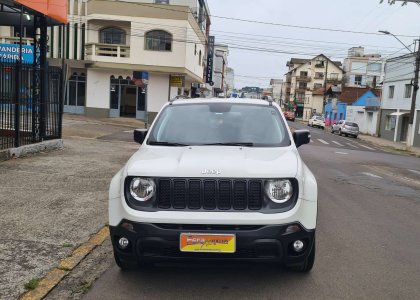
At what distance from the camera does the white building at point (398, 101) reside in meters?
39.0

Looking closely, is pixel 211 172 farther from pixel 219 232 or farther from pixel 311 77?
pixel 311 77

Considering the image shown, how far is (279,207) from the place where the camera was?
4148 millimetres

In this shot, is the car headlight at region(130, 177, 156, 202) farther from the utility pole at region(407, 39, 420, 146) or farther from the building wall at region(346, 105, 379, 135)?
the building wall at region(346, 105, 379, 135)

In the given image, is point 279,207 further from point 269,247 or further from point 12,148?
point 12,148

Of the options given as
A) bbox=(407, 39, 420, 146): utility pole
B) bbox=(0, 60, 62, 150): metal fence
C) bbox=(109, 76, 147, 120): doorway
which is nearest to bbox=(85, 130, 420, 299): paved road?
bbox=(0, 60, 62, 150): metal fence

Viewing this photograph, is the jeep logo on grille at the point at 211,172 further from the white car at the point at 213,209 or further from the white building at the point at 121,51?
the white building at the point at 121,51

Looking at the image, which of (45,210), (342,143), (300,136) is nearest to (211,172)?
(300,136)

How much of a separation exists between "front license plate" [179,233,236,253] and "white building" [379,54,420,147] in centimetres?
3507

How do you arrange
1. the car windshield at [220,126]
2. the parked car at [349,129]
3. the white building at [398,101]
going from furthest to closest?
the parked car at [349,129], the white building at [398,101], the car windshield at [220,126]

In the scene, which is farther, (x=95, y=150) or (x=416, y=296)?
(x=95, y=150)

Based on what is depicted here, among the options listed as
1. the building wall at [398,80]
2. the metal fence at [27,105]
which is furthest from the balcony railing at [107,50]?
the building wall at [398,80]

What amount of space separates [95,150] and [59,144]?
1.20 m

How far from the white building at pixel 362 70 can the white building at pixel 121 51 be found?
66296 millimetres

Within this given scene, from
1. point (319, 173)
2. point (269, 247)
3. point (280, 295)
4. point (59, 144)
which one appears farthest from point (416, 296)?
point (59, 144)
